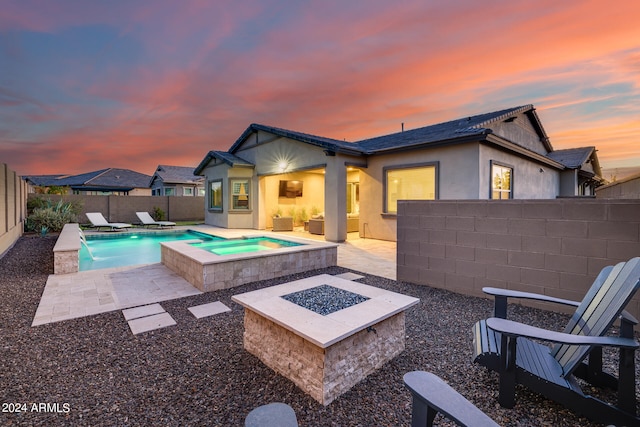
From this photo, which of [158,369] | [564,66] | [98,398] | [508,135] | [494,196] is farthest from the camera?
[508,135]

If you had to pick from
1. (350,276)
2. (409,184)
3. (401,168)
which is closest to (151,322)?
(350,276)

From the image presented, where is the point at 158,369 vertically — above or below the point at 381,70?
below

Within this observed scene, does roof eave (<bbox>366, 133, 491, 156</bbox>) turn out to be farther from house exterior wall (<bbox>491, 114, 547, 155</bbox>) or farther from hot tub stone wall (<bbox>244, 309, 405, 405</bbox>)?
hot tub stone wall (<bbox>244, 309, 405, 405</bbox>)

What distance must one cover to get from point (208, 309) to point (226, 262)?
1.13 metres

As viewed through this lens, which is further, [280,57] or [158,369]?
[280,57]

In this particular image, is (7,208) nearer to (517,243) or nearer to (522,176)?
(517,243)

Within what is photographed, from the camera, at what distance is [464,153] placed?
8555 millimetres

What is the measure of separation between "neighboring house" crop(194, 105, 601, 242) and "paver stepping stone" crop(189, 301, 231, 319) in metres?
6.51

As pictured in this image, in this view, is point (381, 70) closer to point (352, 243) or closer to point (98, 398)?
point (352, 243)

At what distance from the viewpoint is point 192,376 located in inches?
94.7

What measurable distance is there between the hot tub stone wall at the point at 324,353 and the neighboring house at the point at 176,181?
2545 cm

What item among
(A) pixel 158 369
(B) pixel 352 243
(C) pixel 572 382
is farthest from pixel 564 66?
(A) pixel 158 369

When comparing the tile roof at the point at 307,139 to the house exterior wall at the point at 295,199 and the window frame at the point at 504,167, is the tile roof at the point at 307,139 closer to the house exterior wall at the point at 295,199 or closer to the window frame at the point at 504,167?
the house exterior wall at the point at 295,199

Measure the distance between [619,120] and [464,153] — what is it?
9.25m
